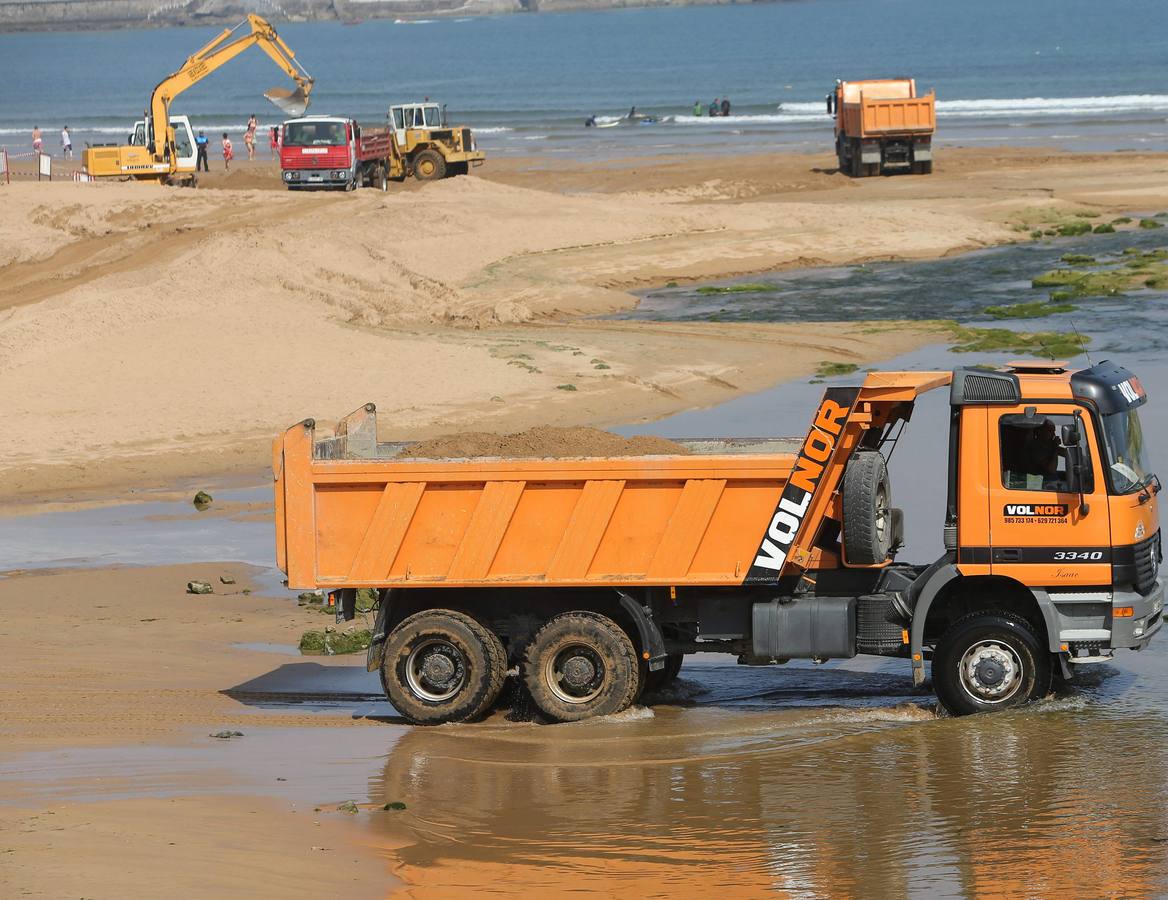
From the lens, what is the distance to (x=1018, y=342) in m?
28.9

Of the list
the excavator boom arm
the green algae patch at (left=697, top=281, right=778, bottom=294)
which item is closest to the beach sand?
the green algae patch at (left=697, top=281, right=778, bottom=294)

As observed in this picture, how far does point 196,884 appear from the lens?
350 inches

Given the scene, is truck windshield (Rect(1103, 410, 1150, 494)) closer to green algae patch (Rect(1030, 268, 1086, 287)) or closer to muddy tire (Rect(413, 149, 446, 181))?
green algae patch (Rect(1030, 268, 1086, 287))

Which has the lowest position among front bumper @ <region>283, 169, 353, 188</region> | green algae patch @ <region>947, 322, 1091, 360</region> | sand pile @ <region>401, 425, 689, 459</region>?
sand pile @ <region>401, 425, 689, 459</region>

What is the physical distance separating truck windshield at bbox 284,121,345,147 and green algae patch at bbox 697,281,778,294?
17.1 metres

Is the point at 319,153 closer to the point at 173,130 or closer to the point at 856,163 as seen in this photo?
the point at 173,130

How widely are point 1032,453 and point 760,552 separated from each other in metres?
1.96

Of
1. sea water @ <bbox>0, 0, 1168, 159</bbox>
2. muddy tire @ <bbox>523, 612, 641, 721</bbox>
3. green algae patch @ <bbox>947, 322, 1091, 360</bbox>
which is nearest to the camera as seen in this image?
muddy tire @ <bbox>523, 612, 641, 721</bbox>

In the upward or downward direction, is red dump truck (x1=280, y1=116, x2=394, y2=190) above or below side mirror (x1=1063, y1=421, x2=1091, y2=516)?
above

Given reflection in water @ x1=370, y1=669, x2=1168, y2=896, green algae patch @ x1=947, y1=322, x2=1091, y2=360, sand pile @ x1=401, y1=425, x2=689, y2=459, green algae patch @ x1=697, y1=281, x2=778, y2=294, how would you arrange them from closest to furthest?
reflection in water @ x1=370, y1=669, x2=1168, y2=896, sand pile @ x1=401, y1=425, x2=689, y2=459, green algae patch @ x1=947, y1=322, x2=1091, y2=360, green algae patch @ x1=697, y1=281, x2=778, y2=294

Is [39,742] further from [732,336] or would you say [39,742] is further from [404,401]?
[732,336]

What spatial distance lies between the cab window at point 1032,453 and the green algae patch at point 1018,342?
1598cm

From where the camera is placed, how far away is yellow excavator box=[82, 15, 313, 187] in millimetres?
53656

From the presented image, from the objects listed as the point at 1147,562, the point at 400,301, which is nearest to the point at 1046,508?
the point at 1147,562
